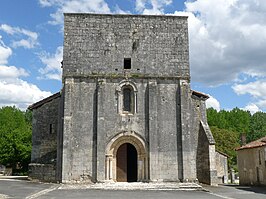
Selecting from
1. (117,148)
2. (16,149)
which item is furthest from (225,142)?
(117,148)

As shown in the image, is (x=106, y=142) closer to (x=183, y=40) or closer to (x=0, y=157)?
(x=183, y=40)

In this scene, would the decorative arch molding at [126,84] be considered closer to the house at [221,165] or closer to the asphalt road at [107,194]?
the asphalt road at [107,194]

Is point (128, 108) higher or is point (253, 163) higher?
point (128, 108)

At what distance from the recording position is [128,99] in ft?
78.6

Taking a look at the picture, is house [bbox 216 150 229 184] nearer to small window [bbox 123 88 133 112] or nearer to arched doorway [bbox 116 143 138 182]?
arched doorway [bbox 116 143 138 182]

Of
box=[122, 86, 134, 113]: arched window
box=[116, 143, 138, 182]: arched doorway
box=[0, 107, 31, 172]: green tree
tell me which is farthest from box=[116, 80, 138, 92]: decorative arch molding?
box=[0, 107, 31, 172]: green tree

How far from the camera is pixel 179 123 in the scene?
2328 cm

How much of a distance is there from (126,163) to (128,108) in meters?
3.73

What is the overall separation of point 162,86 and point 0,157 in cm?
2577

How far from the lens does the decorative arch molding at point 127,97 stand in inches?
923

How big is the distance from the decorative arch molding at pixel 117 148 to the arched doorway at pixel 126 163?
55 cm

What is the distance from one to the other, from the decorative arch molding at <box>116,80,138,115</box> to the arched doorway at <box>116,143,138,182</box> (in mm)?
2412

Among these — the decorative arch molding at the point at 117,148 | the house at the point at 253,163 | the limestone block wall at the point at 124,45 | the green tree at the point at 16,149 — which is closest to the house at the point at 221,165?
the house at the point at 253,163

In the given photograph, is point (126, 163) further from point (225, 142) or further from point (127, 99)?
point (225, 142)
